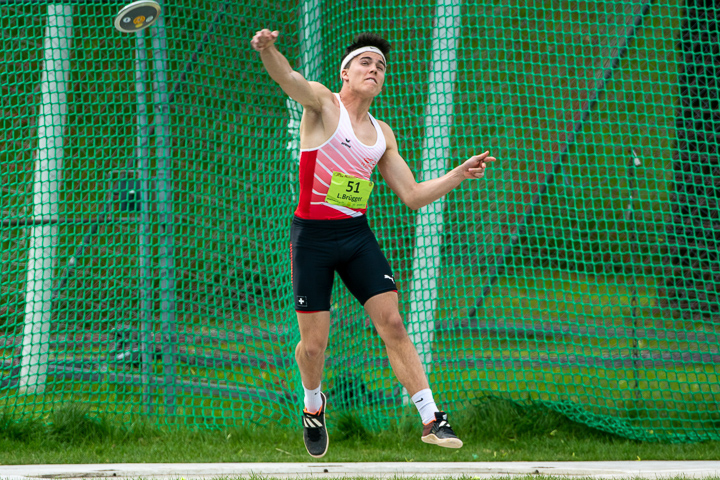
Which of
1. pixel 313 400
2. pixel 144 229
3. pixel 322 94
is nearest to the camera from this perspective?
pixel 322 94

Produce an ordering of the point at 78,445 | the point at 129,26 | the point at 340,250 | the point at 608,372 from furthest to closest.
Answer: the point at 608,372
the point at 78,445
the point at 129,26
the point at 340,250

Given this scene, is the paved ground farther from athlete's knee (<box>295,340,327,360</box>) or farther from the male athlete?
the male athlete

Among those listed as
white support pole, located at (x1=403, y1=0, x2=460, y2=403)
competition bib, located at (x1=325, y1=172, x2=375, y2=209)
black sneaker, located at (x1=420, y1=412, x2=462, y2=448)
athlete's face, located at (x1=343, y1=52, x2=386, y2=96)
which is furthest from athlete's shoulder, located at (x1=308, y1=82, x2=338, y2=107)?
white support pole, located at (x1=403, y1=0, x2=460, y2=403)

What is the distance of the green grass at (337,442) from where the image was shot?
251 inches

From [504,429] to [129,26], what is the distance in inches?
180

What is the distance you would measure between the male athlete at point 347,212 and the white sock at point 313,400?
0.25 metres

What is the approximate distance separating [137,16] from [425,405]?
10.4ft

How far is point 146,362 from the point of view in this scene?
7.02 meters

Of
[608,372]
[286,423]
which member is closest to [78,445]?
[286,423]

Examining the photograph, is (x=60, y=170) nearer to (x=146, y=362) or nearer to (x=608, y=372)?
(x=146, y=362)

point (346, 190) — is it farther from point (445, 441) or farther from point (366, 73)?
point (445, 441)

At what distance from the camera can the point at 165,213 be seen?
282 inches

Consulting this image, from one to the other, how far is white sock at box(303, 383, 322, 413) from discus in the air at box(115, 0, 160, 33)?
8.77 feet

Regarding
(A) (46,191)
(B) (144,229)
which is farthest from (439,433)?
(A) (46,191)
